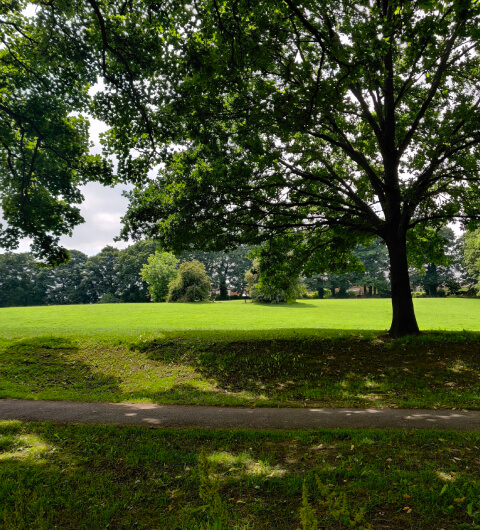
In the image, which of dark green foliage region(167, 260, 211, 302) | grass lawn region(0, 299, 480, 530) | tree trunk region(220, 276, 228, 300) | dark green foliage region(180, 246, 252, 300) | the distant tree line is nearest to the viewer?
grass lawn region(0, 299, 480, 530)

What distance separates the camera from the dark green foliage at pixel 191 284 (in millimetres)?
53125

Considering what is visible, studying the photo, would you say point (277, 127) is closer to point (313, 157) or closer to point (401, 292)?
point (313, 157)

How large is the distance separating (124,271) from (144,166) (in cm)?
6621

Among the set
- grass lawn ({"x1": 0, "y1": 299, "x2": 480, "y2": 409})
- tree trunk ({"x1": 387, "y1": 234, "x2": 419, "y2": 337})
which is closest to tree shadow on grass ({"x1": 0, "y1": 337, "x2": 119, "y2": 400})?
grass lawn ({"x1": 0, "y1": 299, "x2": 480, "y2": 409})

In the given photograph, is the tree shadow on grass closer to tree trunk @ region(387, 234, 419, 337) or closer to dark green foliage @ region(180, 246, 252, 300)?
tree trunk @ region(387, 234, 419, 337)

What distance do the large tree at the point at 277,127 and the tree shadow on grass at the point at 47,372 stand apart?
5.59 meters

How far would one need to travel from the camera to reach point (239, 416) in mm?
7160

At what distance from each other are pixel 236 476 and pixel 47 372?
30.7 ft

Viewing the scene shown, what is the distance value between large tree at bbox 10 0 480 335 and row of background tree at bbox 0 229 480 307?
5411 cm

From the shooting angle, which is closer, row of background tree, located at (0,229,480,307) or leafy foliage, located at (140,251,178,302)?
leafy foliage, located at (140,251,178,302)

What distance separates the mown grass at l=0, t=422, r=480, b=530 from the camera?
12.2 feet

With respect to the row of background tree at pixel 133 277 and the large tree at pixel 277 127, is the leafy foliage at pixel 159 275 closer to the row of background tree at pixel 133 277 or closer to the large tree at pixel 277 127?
the row of background tree at pixel 133 277

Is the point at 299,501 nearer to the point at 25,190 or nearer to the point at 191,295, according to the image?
the point at 25,190

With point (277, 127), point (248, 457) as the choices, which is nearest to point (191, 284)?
point (277, 127)
